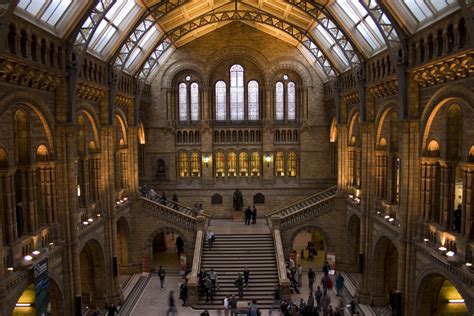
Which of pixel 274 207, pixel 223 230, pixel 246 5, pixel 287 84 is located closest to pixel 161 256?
pixel 223 230

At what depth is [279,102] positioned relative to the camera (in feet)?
118

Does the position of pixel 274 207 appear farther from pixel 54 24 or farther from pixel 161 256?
pixel 54 24

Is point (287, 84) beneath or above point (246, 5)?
beneath

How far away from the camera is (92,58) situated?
71.6 feet

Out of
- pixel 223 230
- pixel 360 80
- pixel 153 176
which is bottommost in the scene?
pixel 223 230

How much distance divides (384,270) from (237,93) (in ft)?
60.5

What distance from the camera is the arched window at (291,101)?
35.8 meters

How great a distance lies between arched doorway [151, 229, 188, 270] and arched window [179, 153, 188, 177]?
16.3ft

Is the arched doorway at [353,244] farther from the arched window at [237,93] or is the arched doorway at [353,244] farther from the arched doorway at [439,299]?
the arched window at [237,93]

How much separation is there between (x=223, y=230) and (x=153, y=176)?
8459 millimetres

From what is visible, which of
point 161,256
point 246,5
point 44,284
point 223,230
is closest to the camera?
point 44,284

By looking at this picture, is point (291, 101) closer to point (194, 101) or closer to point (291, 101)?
point (291, 101)

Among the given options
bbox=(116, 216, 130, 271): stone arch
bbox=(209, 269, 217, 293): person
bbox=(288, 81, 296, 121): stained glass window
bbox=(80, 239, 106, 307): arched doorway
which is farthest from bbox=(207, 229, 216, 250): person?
bbox=(288, 81, 296, 121): stained glass window

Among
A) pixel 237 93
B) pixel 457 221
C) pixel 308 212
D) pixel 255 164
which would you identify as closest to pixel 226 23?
pixel 237 93
